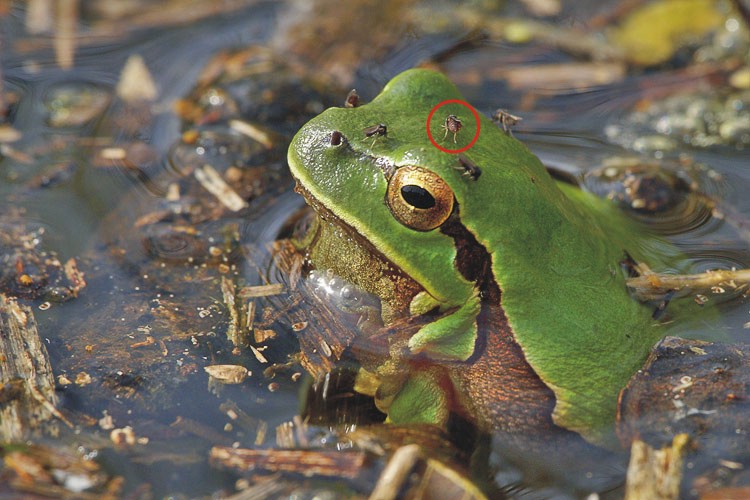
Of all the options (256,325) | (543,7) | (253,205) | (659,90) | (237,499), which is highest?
(543,7)

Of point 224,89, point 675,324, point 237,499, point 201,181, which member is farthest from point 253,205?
point 675,324

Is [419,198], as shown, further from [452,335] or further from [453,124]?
[452,335]

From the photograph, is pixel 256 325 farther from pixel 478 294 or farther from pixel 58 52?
pixel 58 52

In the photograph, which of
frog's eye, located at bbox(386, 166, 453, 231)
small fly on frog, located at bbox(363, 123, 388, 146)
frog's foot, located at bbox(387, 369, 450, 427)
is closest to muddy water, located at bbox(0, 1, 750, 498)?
frog's foot, located at bbox(387, 369, 450, 427)

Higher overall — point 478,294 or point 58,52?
point 58,52

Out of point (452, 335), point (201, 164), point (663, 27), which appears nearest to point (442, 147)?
point (452, 335)

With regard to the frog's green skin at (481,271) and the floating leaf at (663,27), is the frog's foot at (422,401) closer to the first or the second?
the frog's green skin at (481,271)

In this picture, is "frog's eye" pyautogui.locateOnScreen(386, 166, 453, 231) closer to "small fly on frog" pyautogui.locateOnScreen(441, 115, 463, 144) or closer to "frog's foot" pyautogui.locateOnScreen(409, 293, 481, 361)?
"small fly on frog" pyautogui.locateOnScreen(441, 115, 463, 144)

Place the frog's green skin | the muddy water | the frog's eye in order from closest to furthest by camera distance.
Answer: the frog's eye
the frog's green skin
the muddy water
